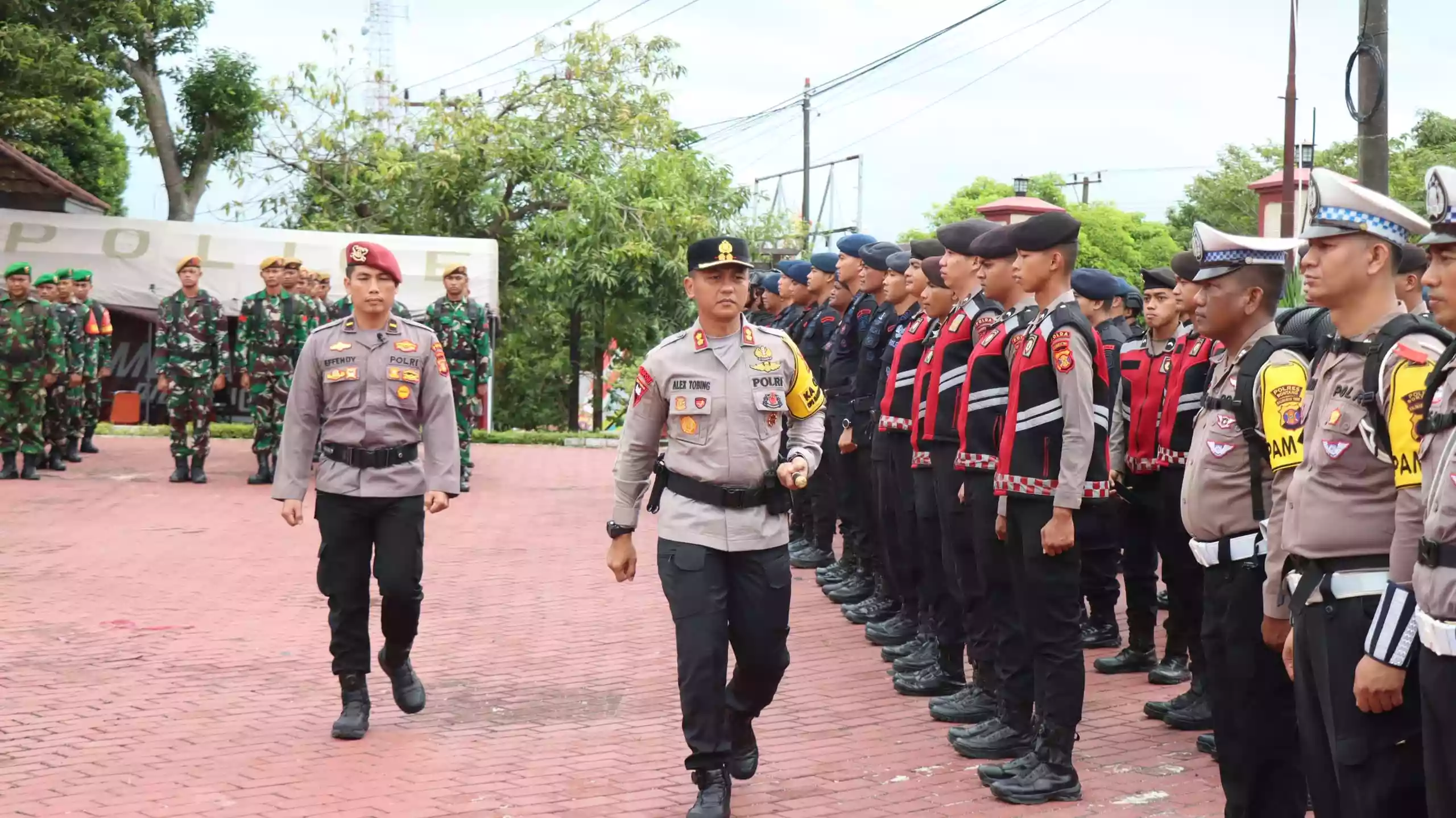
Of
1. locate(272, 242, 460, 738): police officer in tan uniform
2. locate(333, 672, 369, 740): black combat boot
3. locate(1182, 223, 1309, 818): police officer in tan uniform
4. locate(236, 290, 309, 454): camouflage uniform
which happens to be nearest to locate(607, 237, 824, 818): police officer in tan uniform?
locate(272, 242, 460, 738): police officer in tan uniform

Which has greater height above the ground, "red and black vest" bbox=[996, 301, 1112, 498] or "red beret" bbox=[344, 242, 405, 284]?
"red beret" bbox=[344, 242, 405, 284]

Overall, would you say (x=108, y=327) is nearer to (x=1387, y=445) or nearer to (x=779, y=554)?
(x=779, y=554)

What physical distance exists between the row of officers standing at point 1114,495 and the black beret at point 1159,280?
0.08 ft

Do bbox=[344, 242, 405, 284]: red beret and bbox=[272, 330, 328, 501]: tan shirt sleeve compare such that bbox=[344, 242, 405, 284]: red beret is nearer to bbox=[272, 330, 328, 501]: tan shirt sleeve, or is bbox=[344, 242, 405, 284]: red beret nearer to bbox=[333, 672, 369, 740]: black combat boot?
bbox=[272, 330, 328, 501]: tan shirt sleeve

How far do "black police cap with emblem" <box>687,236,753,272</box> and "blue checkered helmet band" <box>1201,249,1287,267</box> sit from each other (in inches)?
69.0

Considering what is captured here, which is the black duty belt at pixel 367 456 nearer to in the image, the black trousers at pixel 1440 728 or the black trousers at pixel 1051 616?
the black trousers at pixel 1051 616

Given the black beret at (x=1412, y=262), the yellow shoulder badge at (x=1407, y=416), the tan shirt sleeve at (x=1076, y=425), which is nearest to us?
the yellow shoulder badge at (x=1407, y=416)

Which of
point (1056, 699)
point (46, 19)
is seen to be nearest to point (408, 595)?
point (1056, 699)

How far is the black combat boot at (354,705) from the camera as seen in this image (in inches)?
268

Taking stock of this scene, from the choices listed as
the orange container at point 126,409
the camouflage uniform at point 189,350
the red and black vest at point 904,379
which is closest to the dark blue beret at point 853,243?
the red and black vest at point 904,379

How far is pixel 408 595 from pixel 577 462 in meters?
13.7

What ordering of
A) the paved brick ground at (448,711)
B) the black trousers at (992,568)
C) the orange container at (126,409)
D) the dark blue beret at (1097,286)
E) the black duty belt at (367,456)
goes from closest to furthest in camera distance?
1. the paved brick ground at (448,711)
2. the black trousers at (992,568)
3. the black duty belt at (367,456)
4. the dark blue beret at (1097,286)
5. the orange container at (126,409)

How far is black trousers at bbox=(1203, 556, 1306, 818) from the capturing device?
4.83 m

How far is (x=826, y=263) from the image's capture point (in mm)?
11836
